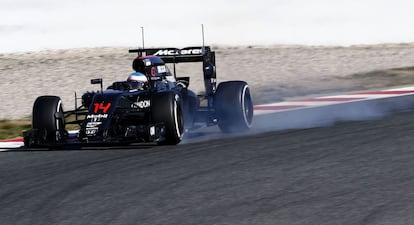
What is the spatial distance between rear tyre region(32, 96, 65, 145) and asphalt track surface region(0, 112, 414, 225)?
9.8 inches

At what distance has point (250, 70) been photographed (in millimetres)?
21250

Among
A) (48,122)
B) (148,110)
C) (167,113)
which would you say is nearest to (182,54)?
(148,110)

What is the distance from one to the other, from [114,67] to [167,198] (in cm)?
1431

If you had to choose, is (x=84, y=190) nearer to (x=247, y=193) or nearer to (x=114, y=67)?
(x=247, y=193)

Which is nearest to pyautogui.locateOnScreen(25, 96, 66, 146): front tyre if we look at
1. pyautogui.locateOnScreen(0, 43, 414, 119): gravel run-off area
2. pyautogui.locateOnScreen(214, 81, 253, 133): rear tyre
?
pyautogui.locateOnScreen(214, 81, 253, 133): rear tyre

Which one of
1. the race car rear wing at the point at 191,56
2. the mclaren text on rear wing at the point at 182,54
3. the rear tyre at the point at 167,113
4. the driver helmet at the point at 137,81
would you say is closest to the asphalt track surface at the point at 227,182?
the rear tyre at the point at 167,113

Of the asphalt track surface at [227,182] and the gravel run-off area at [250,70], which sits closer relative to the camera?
the asphalt track surface at [227,182]

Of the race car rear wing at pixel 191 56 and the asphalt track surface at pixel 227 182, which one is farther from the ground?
the race car rear wing at pixel 191 56

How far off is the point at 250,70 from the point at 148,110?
33.6ft

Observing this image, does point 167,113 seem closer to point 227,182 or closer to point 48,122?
point 48,122

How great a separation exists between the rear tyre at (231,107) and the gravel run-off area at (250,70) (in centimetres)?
483

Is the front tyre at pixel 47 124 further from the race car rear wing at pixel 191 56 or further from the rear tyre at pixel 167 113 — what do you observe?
the race car rear wing at pixel 191 56

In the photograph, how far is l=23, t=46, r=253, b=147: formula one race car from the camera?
10.8m

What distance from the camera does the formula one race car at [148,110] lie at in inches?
423
